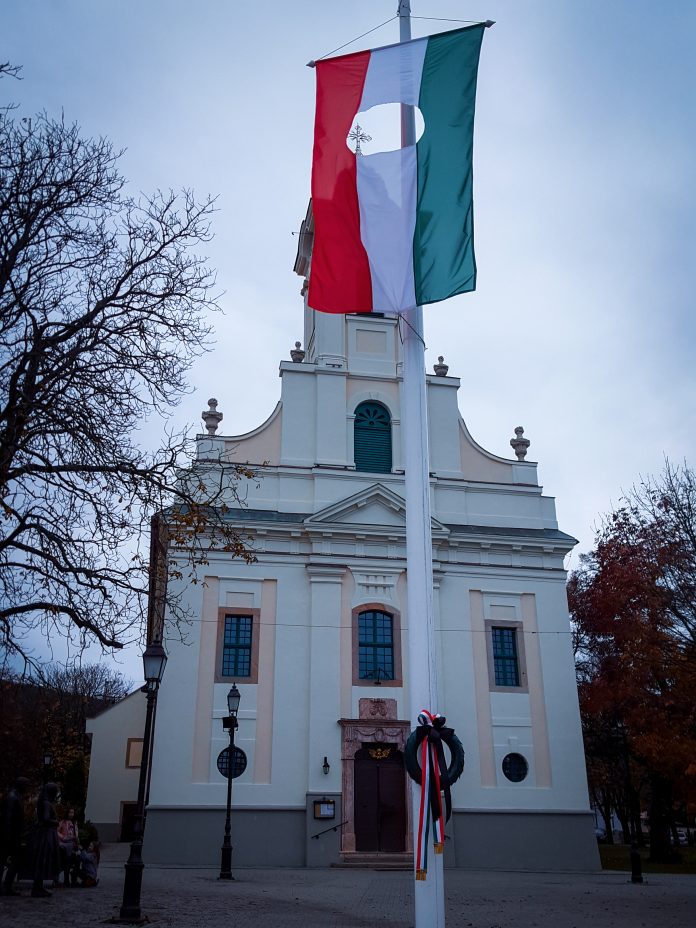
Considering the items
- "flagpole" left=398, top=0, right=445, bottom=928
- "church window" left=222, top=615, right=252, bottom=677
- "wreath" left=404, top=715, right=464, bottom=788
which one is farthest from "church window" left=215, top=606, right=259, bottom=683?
"wreath" left=404, top=715, right=464, bottom=788

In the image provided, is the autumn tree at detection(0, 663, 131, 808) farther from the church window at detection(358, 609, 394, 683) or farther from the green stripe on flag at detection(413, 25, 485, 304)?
the green stripe on flag at detection(413, 25, 485, 304)

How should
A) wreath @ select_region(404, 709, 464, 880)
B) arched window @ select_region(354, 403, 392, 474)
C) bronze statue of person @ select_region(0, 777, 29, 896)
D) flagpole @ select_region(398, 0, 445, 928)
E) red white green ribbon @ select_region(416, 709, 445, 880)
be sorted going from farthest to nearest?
arched window @ select_region(354, 403, 392, 474)
bronze statue of person @ select_region(0, 777, 29, 896)
wreath @ select_region(404, 709, 464, 880)
red white green ribbon @ select_region(416, 709, 445, 880)
flagpole @ select_region(398, 0, 445, 928)

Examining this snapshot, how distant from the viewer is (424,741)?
32.1 feet

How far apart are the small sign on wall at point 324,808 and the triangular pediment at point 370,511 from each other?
26.0 feet

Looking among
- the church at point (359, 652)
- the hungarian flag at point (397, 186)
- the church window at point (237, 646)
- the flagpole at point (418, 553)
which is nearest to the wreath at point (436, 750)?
the flagpole at point (418, 553)

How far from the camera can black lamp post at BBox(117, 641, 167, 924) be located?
37.3 feet

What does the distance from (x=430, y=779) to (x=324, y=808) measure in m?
15.1

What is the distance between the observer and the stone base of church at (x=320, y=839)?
2298 centimetres

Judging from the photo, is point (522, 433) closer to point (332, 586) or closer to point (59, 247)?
point (332, 586)

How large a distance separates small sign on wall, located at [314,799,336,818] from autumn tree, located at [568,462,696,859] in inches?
332

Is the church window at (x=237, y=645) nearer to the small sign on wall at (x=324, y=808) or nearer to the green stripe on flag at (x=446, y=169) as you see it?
the small sign on wall at (x=324, y=808)

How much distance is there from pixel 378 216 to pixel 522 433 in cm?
2013

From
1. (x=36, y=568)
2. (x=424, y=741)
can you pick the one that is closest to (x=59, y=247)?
(x=36, y=568)

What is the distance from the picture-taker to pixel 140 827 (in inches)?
497
